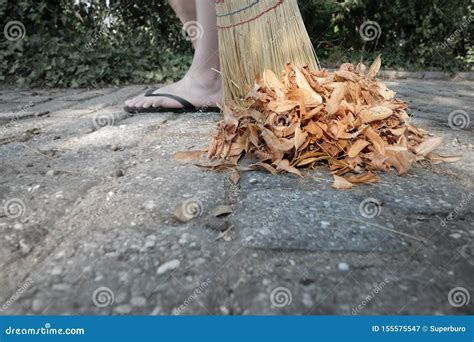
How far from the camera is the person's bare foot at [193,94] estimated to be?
2.05m

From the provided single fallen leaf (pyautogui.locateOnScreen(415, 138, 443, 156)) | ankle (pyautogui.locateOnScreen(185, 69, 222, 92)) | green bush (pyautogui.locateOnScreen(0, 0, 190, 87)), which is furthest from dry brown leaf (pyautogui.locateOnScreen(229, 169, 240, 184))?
green bush (pyautogui.locateOnScreen(0, 0, 190, 87))

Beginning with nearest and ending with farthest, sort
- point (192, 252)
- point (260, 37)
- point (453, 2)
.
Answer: point (192, 252)
point (260, 37)
point (453, 2)

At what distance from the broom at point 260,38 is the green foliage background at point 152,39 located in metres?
2.28

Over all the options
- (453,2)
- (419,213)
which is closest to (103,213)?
(419,213)

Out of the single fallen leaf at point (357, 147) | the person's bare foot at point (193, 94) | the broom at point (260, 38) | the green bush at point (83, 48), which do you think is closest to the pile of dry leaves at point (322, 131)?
the single fallen leaf at point (357, 147)

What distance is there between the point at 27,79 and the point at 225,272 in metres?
3.39

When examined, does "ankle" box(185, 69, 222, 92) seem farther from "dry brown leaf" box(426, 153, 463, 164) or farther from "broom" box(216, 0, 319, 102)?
"dry brown leaf" box(426, 153, 463, 164)

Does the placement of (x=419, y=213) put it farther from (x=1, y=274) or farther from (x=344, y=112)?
(x=1, y=274)

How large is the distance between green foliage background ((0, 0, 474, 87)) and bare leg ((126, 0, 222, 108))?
5.45 feet

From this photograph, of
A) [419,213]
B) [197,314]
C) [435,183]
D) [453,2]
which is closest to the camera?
[197,314]

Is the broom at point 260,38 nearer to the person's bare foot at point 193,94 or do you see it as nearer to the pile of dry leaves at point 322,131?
the pile of dry leaves at point 322,131

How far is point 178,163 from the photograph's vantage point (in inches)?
49.7

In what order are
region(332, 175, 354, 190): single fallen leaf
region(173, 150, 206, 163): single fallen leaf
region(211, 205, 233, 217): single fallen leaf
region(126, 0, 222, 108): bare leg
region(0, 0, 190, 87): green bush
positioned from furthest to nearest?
region(0, 0, 190, 87): green bush → region(126, 0, 222, 108): bare leg → region(173, 150, 206, 163): single fallen leaf → region(332, 175, 354, 190): single fallen leaf → region(211, 205, 233, 217): single fallen leaf

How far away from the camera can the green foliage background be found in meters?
3.57
